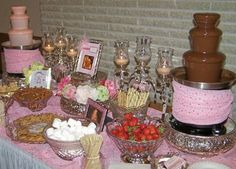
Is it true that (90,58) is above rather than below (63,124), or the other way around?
above

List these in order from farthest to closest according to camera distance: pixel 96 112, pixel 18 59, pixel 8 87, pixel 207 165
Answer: pixel 18 59 → pixel 8 87 → pixel 96 112 → pixel 207 165

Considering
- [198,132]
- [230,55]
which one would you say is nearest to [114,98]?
[198,132]

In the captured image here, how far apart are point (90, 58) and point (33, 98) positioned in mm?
405

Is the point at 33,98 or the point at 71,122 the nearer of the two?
the point at 71,122

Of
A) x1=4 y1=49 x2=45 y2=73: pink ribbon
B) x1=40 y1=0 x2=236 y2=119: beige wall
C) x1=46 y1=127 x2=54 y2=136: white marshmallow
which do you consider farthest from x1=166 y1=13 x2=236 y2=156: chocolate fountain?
x1=4 y1=49 x2=45 y2=73: pink ribbon

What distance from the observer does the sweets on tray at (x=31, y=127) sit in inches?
51.1

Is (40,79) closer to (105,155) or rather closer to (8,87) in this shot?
(8,87)

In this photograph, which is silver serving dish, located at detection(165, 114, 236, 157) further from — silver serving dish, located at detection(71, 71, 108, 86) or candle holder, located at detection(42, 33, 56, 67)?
candle holder, located at detection(42, 33, 56, 67)

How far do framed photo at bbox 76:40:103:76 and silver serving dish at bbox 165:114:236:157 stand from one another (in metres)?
0.70

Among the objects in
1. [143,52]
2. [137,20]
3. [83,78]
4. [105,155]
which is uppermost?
[137,20]

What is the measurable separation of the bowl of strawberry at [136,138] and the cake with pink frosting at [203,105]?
0.11 metres

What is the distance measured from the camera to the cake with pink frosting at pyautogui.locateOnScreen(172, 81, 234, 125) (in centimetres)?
117

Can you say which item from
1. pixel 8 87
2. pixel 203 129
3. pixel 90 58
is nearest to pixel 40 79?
pixel 8 87

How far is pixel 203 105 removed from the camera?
1.17 metres
